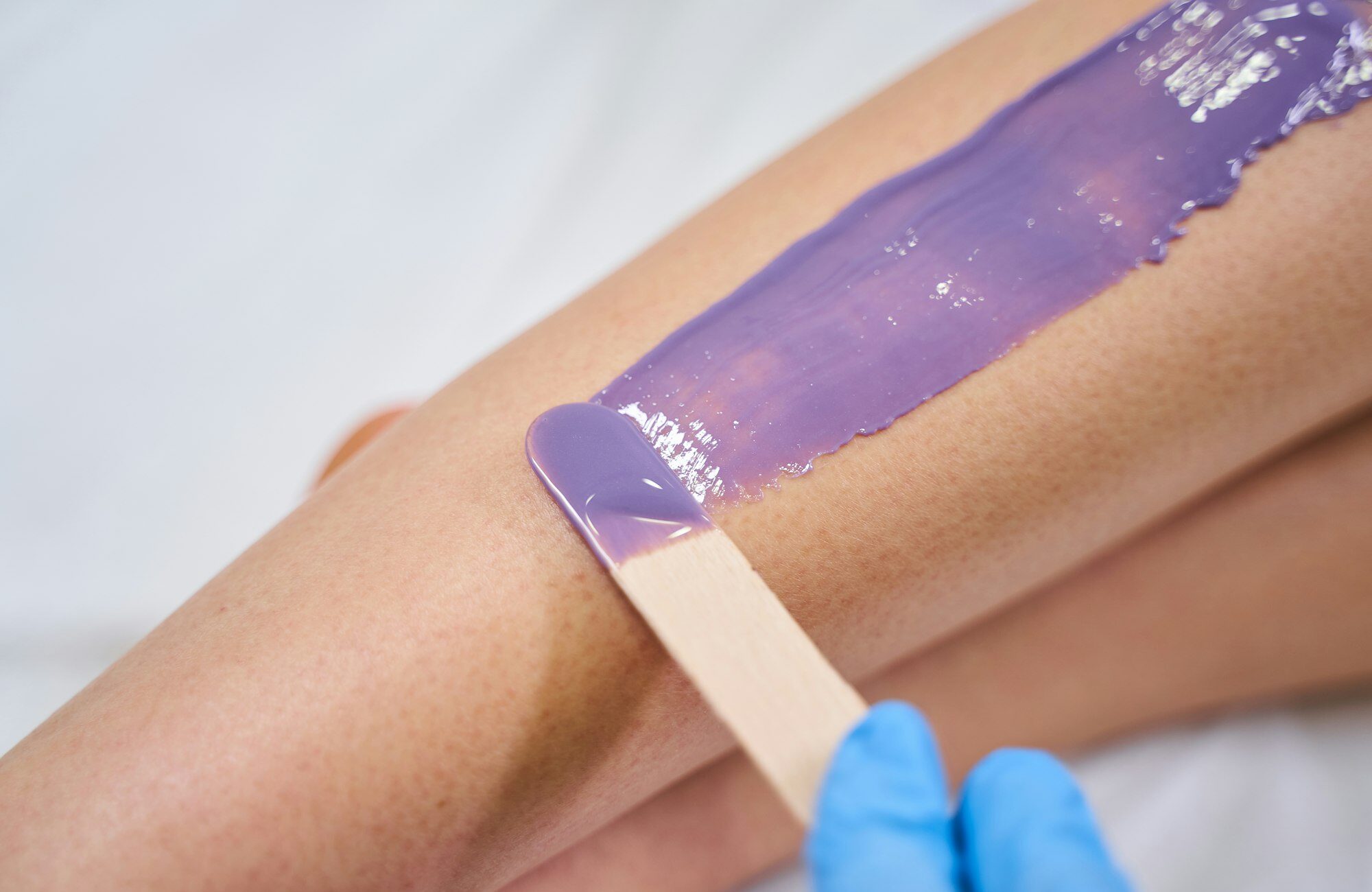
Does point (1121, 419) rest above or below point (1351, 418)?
above

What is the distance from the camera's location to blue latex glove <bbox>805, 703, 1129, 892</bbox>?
46 centimetres

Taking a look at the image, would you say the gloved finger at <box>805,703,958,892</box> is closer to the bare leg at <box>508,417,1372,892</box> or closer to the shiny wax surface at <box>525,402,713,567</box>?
the shiny wax surface at <box>525,402,713,567</box>

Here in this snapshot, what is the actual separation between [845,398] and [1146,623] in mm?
432

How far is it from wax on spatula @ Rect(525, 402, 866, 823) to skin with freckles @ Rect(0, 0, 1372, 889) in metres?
0.04

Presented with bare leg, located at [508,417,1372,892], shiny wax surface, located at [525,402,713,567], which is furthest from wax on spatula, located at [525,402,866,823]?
bare leg, located at [508,417,1372,892]

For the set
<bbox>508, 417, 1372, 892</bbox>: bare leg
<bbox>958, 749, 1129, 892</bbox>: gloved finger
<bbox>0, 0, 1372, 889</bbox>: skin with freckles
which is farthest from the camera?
<bbox>508, 417, 1372, 892</bbox>: bare leg

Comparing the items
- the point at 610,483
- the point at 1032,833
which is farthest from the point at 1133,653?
the point at 610,483

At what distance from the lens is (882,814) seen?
1.51ft

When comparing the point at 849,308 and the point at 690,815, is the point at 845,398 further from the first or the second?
the point at 690,815

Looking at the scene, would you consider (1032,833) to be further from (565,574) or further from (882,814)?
(565,574)

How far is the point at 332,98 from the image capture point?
1267 millimetres

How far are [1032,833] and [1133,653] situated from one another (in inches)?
16.4

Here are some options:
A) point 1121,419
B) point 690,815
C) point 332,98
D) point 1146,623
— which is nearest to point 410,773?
point 690,815

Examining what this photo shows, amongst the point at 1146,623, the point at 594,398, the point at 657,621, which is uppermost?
the point at 594,398
